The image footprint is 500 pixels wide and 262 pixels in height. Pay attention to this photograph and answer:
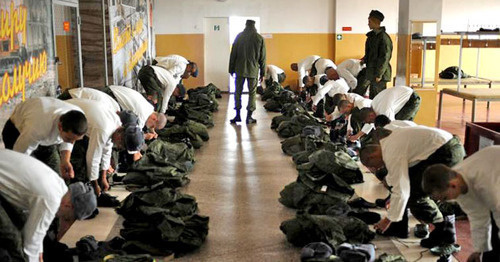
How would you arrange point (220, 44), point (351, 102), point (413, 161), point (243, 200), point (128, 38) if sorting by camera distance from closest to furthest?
point (413, 161) → point (243, 200) → point (351, 102) → point (128, 38) → point (220, 44)

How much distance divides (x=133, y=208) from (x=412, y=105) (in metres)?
3.87

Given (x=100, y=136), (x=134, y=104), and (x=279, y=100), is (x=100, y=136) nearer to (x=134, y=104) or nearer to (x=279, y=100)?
(x=134, y=104)

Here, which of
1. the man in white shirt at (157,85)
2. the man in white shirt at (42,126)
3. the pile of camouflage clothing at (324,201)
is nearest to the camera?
the man in white shirt at (42,126)

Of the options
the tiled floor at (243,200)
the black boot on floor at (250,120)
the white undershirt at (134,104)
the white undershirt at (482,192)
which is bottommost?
the tiled floor at (243,200)

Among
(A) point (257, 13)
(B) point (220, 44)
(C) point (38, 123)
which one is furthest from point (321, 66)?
(C) point (38, 123)

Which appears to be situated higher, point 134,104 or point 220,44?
point 220,44

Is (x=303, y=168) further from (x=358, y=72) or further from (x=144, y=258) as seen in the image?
(x=358, y=72)

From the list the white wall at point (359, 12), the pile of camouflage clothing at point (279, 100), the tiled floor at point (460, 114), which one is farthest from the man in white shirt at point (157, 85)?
the white wall at point (359, 12)

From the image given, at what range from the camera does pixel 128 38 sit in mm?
10711

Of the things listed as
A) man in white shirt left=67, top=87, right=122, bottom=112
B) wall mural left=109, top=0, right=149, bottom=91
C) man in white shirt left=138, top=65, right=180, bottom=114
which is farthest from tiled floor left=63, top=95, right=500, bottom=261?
wall mural left=109, top=0, right=149, bottom=91

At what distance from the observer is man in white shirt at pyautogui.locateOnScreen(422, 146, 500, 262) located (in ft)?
11.6

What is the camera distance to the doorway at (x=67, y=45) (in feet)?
22.9

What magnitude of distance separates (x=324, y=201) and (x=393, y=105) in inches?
82.3

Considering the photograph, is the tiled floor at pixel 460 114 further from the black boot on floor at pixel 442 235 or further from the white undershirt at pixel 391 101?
A: the black boot on floor at pixel 442 235
